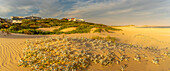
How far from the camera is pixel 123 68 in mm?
4562

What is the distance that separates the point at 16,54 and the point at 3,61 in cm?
81

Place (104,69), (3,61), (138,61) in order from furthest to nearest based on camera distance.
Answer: (138,61)
(3,61)
(104,69)

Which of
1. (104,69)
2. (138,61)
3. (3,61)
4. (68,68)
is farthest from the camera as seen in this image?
(138,61)

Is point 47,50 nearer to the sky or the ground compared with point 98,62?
nearer to the sky

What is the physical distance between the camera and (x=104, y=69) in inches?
173

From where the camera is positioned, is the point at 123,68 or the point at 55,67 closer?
the point at 55,67

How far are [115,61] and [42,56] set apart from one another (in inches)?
155

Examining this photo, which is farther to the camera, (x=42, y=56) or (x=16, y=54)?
(x=16, y=54)

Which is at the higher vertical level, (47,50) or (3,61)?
(47,50)

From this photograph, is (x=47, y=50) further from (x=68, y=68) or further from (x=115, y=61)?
(x=115, y=61)

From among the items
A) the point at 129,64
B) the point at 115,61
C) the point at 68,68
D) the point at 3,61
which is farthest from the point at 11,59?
the point at 129,64

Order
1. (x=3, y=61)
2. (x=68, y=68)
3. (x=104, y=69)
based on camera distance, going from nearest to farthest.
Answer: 1. (x=68, y=68)
2. (x=104, y=69)
3. (x=3, y=61)

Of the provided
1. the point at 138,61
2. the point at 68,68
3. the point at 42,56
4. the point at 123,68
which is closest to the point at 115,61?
the point at 123,68

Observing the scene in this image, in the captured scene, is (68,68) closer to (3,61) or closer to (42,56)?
(42,56)
